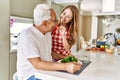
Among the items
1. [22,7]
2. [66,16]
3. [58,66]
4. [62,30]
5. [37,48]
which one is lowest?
[58,66]

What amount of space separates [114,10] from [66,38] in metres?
0.94

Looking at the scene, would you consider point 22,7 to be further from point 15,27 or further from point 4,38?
point 4,38

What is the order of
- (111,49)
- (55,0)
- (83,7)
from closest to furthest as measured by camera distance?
1. (111,49)
2. (83,7)
3. (55,0)

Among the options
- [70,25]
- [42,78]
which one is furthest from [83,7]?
[42,78]

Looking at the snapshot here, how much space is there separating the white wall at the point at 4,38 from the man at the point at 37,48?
0.77 meters

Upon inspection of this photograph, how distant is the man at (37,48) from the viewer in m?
1.00

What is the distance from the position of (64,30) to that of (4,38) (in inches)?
34.4

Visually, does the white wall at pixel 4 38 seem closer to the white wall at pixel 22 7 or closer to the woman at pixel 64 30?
the white wall at pixel 22 7

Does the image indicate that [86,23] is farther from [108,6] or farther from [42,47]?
[42,47]

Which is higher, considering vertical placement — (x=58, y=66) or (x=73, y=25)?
(x=73, y=25)

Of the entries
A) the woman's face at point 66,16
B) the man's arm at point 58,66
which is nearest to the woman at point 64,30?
the woman's face at point 66,16

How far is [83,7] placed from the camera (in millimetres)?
2443

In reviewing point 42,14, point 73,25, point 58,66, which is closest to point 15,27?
point 73,25

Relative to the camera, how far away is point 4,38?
1937 millimetres
